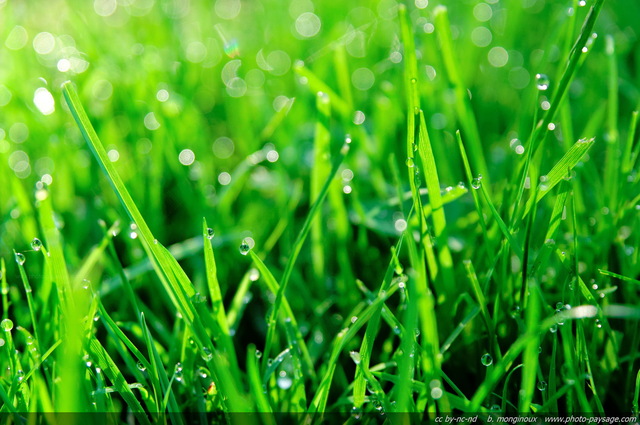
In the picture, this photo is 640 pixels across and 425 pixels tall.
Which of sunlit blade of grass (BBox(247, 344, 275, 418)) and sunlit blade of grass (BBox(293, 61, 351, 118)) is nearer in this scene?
sunlit blade of grass (BBox(247, 344, 275, 418))

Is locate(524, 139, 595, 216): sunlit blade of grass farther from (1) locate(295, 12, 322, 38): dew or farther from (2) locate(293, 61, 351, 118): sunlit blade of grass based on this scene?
(1) locate(295, 12, 322, 38): dew

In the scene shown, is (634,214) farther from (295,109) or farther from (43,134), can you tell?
(43,134)

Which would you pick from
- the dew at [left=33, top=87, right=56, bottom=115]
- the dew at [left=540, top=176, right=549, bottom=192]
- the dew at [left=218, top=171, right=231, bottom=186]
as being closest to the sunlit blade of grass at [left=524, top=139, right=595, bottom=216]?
the dew at [left=540, top=176, right=549, bottom=192]

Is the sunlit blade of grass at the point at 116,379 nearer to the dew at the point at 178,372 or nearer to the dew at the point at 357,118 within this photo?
the dew at the point at 178,372

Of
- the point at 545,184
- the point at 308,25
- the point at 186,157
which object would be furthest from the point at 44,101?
the point at 545,184

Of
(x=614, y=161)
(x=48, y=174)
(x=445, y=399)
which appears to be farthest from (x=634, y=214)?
(x=48, y=174)

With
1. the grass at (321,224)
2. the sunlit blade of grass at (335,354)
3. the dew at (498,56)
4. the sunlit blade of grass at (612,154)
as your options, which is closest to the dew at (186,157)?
the grass at (321,224)
